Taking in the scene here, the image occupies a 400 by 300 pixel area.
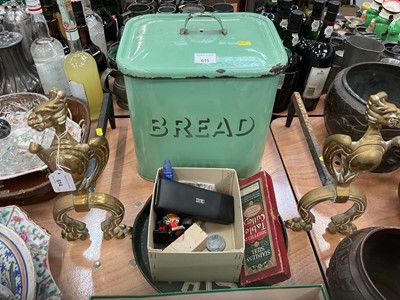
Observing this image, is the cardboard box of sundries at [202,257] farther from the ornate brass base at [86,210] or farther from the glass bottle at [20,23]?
the glass bottle at [20,23]

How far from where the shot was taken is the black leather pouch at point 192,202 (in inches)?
24.5

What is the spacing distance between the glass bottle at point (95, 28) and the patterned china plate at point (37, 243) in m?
0.60

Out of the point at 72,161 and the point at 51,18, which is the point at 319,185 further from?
the point at 51,18

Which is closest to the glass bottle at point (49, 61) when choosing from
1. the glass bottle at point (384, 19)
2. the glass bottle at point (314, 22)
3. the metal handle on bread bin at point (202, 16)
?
the metal handle on bread bin at point (202, 16)

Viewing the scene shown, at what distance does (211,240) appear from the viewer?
2.05ft

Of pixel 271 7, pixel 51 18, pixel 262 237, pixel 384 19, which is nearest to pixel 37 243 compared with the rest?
pixel 262 237

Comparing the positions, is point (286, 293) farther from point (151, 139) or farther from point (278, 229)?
point (151, 139)

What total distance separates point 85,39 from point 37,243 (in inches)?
23.0

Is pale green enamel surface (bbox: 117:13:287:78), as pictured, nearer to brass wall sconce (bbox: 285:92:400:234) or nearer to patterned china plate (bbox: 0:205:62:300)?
brass wall sconce (bbox: 285:92:400:234)

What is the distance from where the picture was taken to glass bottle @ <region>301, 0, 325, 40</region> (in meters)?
0.90

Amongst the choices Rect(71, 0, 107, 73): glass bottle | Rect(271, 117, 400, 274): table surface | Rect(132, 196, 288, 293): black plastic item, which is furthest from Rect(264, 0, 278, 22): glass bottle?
Rect(132, 196, 288, 293): black plastic item

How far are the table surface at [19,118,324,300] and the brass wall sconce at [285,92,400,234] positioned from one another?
8cm

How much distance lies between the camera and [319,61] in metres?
0.92

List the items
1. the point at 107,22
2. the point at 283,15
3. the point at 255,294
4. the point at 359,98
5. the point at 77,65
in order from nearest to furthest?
1. the point at 255,294
2. the point at 359,98
3. the point at 77,65
4. the point at 283,15
5. the point at 107,22
